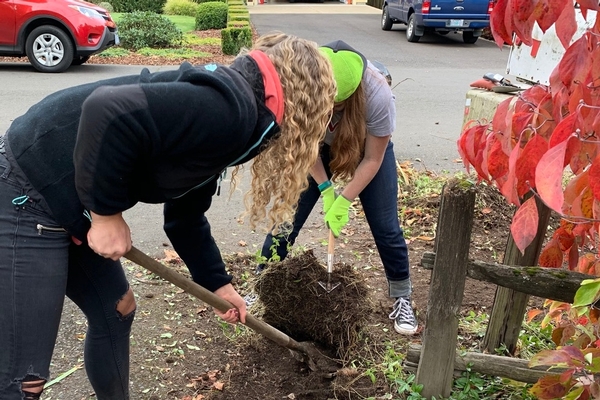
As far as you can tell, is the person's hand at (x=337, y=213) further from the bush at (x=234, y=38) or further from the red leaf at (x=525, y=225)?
the bush at (x=234, y=38)

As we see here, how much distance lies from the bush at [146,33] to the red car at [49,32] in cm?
289

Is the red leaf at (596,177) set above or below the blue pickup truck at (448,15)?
below

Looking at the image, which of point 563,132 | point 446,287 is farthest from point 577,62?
point 446,287

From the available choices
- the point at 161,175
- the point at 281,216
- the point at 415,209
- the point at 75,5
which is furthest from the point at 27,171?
the point at 75,5

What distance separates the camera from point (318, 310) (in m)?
2.97

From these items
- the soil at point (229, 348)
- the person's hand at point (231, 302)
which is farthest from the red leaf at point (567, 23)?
the soil at point (229, 348)

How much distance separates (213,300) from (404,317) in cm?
134

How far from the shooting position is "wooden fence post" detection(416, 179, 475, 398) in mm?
2211

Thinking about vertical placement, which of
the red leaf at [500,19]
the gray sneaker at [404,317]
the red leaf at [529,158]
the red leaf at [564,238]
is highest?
the red leaf at [500,19]

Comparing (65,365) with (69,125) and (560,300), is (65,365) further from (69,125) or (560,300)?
(560,300)

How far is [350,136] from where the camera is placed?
268 centimetres

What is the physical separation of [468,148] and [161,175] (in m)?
0.95

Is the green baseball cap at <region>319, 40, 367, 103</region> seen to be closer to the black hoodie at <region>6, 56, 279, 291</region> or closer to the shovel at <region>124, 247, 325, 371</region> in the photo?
the black hoodie at <region>6, 56, 279, 291</region>

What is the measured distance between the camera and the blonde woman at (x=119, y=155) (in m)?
1.47
